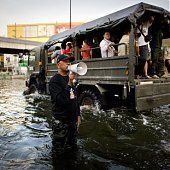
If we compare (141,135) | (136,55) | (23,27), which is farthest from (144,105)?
(23,27)

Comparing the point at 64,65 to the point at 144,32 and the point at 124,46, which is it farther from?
the point at 144,32

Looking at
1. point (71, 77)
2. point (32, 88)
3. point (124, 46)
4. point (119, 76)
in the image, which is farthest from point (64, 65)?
point (32, 88)

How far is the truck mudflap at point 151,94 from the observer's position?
6014 mm

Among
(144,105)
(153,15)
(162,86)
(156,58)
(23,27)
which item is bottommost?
(144,105)

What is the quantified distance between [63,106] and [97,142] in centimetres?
177

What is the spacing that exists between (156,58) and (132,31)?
1897 mm

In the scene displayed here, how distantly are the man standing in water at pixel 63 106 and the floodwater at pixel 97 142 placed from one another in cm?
36

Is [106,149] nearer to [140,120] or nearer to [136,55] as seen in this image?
[140,120]

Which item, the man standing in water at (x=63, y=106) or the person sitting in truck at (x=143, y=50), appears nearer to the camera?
the man standing in water at (x=63, y=106)

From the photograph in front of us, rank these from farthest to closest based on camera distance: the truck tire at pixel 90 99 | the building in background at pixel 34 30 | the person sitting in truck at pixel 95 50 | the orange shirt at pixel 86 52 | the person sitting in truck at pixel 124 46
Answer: the building in background at pixel 34 30 → the orange shirt at pixel 86 52 → the person sitting in truck at pixel 95 50 → the truck tire at pixel 90 99 → the person sitting in truck at pixel 124 46

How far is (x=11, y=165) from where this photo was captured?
3.98 meters

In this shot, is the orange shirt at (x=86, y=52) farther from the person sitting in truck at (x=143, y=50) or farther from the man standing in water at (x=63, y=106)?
the man standing in water at (x=63, y=106)

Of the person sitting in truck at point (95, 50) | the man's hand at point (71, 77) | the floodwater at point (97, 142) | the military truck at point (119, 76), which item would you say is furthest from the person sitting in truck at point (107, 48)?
the man's hand at point (71, 77)

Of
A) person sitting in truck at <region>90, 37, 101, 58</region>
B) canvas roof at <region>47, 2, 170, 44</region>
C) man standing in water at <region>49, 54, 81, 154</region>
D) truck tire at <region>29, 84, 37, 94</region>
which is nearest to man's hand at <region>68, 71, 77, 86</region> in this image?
man standing in water at <region>49, 54, 81, 154</region>
